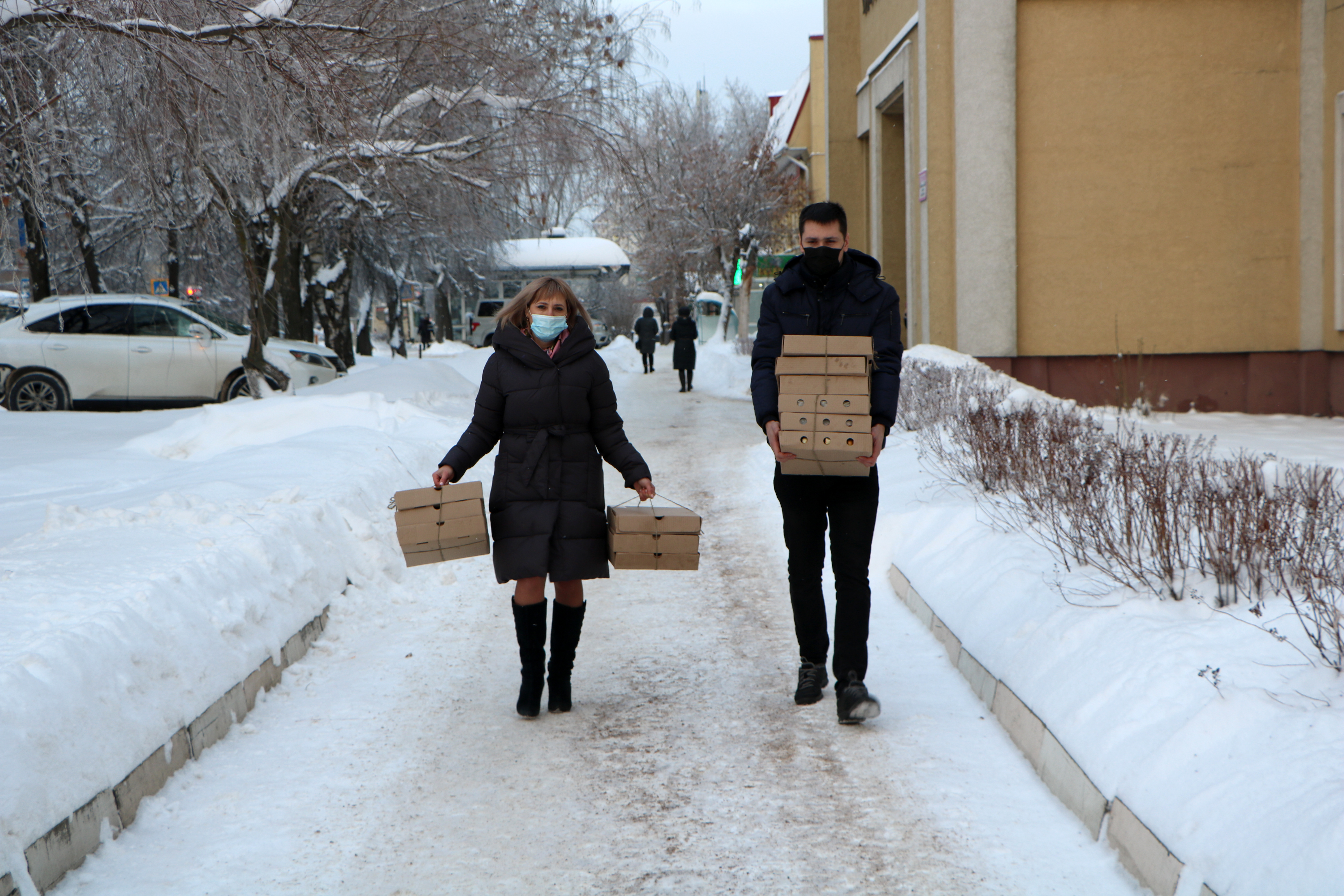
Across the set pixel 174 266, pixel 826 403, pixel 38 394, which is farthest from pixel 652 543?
pixel 174 266

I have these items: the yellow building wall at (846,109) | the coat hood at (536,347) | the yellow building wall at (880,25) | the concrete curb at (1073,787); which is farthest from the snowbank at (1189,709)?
the yellow building wall at (846,109)

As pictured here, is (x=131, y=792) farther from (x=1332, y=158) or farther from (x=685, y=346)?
(x=685, y=346)

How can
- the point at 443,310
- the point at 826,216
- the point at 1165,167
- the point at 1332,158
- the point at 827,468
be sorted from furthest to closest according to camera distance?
the point at 443,310 < the point at 1165,167 < the point at 1332,158 < the point at 826,216 < the point at 827,468

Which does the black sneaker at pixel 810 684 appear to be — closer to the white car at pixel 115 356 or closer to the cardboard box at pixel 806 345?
the cardboard box at pixel 806 345

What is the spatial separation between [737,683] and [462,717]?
129 centimetres

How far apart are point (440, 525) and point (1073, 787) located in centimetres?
263

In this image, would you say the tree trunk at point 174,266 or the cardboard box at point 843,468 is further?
the tree trunk at point 174,266

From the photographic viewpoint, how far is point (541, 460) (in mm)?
4840

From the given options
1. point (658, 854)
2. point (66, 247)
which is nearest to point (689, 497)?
point (658, 854)

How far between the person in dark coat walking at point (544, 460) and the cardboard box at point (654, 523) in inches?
3.9

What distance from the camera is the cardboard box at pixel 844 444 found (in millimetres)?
4441

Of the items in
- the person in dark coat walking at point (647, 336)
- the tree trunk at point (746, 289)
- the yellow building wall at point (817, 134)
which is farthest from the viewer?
the yellow building wall at point (817, 134)

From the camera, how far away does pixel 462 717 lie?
16.5 ft

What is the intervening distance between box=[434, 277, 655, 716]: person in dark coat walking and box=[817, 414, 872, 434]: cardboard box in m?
0.81
